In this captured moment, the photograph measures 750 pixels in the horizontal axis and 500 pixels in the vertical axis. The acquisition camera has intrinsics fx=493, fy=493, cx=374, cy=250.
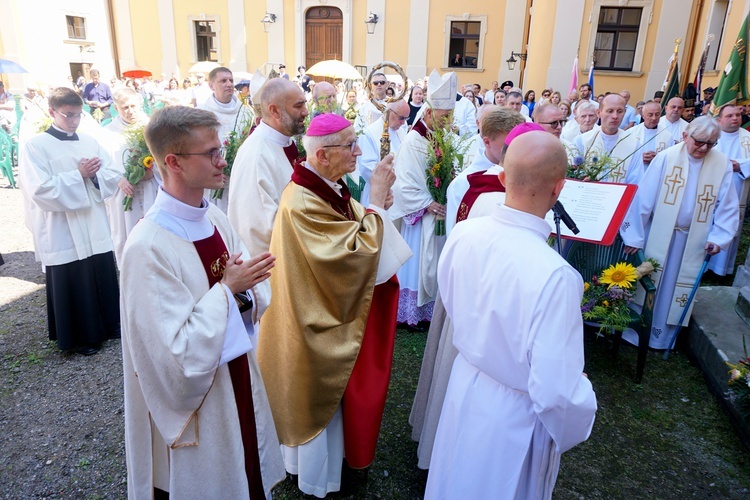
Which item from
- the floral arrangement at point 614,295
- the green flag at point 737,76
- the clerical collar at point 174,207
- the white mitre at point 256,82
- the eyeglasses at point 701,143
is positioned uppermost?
the green flag at point 737,76

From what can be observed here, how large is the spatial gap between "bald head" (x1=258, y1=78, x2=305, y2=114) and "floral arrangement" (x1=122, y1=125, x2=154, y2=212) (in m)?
1.31

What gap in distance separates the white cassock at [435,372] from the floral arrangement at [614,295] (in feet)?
5.41

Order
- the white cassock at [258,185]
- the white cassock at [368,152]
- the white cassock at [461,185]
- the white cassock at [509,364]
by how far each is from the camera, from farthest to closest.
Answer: the white cassock at [368,152], the white cassock at [258,185], the white cassock at [461,185], the white cassock at [509,364]

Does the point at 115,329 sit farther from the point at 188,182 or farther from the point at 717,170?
the point at 717,170

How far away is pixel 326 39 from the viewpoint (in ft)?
75.8

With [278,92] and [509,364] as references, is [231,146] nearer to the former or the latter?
[278,92]

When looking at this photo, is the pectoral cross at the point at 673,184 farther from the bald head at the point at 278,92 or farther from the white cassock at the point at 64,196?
the white cassock at the point at 64,196

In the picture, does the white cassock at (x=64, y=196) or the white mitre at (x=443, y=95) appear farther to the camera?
the white mitre at (x=443, y=95)

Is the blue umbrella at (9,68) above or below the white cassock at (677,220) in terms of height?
above

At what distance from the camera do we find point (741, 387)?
3318 millimetres

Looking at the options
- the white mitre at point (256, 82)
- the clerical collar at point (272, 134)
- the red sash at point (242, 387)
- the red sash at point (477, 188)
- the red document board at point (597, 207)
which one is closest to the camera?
the red sash at point (242, 387)

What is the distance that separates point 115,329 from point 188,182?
11.3 feet

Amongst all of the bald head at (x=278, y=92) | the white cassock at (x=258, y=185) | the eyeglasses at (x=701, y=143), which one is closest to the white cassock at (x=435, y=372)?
the white cassock at (x=258, y=185)

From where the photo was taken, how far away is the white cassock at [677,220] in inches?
177
